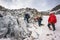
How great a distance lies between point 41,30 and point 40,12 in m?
0.24

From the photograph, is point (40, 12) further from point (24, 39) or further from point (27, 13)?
point (24, 39)

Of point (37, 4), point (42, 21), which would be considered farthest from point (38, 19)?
point (37, 4)

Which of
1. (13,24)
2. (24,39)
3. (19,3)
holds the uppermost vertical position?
(19,3)

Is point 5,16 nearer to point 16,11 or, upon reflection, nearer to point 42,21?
point 16,11

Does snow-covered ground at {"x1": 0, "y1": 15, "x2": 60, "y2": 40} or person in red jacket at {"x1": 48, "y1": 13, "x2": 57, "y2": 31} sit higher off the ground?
person in red jacket at {"x1": 48, "y1": 13, "x2": 57, "y2": 31}

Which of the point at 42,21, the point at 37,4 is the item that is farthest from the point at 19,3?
the point at 42,21

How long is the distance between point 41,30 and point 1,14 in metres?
0.54

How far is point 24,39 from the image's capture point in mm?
2092

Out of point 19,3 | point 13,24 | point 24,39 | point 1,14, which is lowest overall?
point 24,39

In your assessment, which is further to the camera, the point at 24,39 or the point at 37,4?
the point at 37,4

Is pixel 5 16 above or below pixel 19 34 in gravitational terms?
above

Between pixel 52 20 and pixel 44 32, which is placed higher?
pixel 52 20

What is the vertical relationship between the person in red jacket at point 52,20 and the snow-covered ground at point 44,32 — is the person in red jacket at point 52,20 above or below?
above

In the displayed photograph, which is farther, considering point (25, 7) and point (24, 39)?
point (25, 7)
